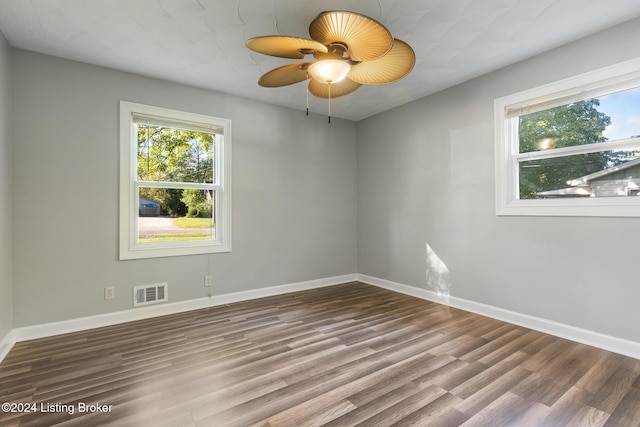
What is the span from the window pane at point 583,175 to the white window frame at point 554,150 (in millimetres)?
58

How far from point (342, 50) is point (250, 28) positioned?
3.21 ft

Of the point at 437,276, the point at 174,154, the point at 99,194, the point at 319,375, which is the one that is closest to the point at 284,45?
the point at 319,375

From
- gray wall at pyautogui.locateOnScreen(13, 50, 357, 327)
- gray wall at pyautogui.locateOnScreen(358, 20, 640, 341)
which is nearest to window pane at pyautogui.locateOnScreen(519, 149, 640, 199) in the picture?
gray wall at pyautogui.locateOnScreen(358, 20, 640, 341)

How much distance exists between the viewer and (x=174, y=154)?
3.61 m

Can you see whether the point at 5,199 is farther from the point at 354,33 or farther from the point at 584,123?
the point at 584,123

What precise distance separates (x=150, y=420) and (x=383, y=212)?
365cm

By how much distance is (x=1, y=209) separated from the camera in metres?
2.49

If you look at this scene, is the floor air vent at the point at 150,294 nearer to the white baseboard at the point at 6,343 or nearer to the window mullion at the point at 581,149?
the white baseboard at the point at 6,343

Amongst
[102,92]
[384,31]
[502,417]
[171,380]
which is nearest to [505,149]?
[384,31]

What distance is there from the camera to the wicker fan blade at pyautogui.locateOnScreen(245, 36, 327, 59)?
5.78 feet

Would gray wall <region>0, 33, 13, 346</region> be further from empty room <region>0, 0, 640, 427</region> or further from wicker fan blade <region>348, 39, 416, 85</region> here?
wicker fan blade <region>348, 39, 416, 85</region>

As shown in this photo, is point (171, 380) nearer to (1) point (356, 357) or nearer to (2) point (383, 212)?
(1) point (356, 357)

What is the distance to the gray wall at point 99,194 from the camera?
2.81 m

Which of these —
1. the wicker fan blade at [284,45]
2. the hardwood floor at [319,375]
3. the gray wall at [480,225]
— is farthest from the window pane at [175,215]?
the gray wall at [480,225]
